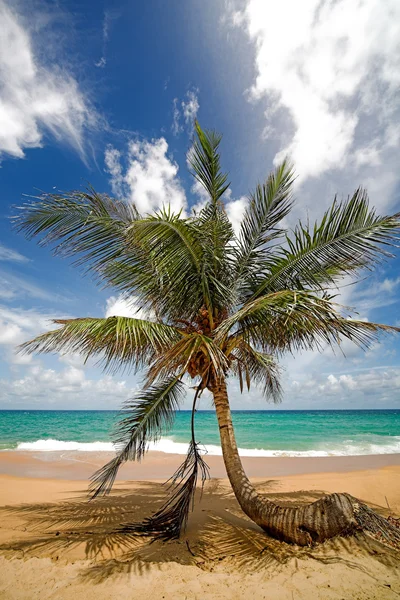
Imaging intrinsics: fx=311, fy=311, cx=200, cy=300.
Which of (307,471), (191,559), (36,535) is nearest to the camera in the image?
(191,559)

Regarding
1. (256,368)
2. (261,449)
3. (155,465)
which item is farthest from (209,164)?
(261,449)

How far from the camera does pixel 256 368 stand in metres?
7.16

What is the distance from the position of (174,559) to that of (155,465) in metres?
9.71

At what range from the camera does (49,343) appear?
468 centimetres

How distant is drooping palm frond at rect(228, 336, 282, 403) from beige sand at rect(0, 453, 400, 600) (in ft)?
7.77

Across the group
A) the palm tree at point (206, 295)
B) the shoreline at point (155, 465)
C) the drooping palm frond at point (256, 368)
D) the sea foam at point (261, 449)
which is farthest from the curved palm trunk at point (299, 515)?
the sea foam at point (261, 449)

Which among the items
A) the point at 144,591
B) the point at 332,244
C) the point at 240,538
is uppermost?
the point at 332,244

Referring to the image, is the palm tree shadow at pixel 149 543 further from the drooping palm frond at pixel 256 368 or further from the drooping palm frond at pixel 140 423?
the drooping palm frond at pixel 256 368

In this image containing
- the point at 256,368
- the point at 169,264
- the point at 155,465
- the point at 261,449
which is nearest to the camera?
the point at 169,264

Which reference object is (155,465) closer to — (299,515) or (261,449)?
(261,449)

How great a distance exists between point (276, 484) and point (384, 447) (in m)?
13.2

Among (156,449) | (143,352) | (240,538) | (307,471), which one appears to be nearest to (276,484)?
(307,471)

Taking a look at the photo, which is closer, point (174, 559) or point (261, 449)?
point (174, 559)

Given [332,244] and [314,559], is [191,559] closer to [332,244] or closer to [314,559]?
[314,559]
